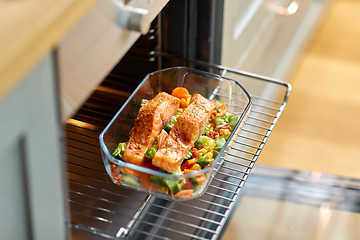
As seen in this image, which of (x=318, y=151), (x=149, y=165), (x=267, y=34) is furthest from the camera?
(x=318, y=151)

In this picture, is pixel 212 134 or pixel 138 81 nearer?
pixel 212 134

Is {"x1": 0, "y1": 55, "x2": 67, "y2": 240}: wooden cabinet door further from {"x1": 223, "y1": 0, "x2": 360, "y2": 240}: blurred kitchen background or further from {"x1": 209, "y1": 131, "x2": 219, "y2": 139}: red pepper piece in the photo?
{"x1": 223, "y1": 0, "x2": 360, "y2": 240}: blurred kitchen background

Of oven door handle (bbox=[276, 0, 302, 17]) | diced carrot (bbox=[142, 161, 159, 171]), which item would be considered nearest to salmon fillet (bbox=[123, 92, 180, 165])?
diced carrot (bbox=[142, 161, 159, 171])

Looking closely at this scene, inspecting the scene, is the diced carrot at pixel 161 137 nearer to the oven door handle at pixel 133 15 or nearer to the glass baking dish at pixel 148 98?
the glass baking dish at pixel 148 98

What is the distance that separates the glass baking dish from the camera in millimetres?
599

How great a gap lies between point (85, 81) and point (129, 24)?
99 mm

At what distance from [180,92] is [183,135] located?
142 millimetres

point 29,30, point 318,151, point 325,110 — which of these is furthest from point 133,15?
point 325,110

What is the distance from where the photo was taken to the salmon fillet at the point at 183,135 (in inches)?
24.4

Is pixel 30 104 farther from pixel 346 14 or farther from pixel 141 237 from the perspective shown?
pixel 346 14

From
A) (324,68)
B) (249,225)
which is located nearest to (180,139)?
(249,225)

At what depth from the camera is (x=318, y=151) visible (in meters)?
1.53

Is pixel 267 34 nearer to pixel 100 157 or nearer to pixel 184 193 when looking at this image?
pixel 100 157

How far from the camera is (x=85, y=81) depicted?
46cm
